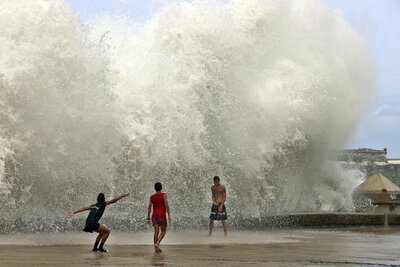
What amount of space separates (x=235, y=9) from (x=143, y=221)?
1104 centimetres

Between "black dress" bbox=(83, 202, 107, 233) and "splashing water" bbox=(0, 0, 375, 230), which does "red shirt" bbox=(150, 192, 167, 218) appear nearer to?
"black dress" bbox=(83, 202, 107, 233)

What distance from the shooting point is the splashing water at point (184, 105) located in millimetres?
15594

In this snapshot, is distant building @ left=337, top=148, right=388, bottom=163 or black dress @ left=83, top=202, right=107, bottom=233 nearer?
black dress @ left=83, top=202, right=107, bottom=233

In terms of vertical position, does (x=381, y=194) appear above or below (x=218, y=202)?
above

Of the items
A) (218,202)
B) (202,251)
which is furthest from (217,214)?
(202,251)

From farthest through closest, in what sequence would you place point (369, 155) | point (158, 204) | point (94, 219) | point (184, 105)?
point (369, 155) < point (184, 105) < point (158, 204) < point (94, 219)

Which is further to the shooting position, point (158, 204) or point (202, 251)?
point (158, 204)

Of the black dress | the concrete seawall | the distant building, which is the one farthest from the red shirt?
the distant building

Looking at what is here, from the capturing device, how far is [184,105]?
67.8 ft

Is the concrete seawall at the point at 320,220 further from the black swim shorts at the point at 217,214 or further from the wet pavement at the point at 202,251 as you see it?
the wet pavement at the point at 202,251

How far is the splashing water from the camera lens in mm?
15594

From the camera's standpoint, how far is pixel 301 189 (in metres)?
29.1

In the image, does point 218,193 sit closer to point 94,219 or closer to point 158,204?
point 158,204

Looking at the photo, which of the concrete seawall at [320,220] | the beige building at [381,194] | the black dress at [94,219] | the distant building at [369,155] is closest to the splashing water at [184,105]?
the concrete seawall at [320,220]
